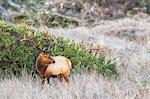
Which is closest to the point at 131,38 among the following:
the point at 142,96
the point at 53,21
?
the point at 53,21

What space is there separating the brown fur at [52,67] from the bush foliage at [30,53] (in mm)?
647

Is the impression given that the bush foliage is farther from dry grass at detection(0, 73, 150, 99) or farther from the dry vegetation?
dry grass at detection(0, 73, 150, 99)

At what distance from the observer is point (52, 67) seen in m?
6.31

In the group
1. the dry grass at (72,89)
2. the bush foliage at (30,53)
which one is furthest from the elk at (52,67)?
the bush foliage at (30,53)

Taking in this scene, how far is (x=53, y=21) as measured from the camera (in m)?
16.3

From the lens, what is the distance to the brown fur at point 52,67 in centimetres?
632

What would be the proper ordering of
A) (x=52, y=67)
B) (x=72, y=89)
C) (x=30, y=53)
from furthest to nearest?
(x=30, y=53), (x=52, y=67), (x=72, y=89)

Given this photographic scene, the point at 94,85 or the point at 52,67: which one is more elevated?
the point at 52,67

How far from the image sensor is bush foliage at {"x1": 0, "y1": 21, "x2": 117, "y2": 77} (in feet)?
23.6

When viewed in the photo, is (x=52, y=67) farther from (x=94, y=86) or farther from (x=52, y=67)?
(x=94, y=86)

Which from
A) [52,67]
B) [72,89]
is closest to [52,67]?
[52,67]

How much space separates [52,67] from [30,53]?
998 millimetres

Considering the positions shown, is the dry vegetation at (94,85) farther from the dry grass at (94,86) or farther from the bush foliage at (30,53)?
the bush foliage at (30,53)

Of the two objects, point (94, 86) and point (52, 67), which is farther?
point (52, 67)
